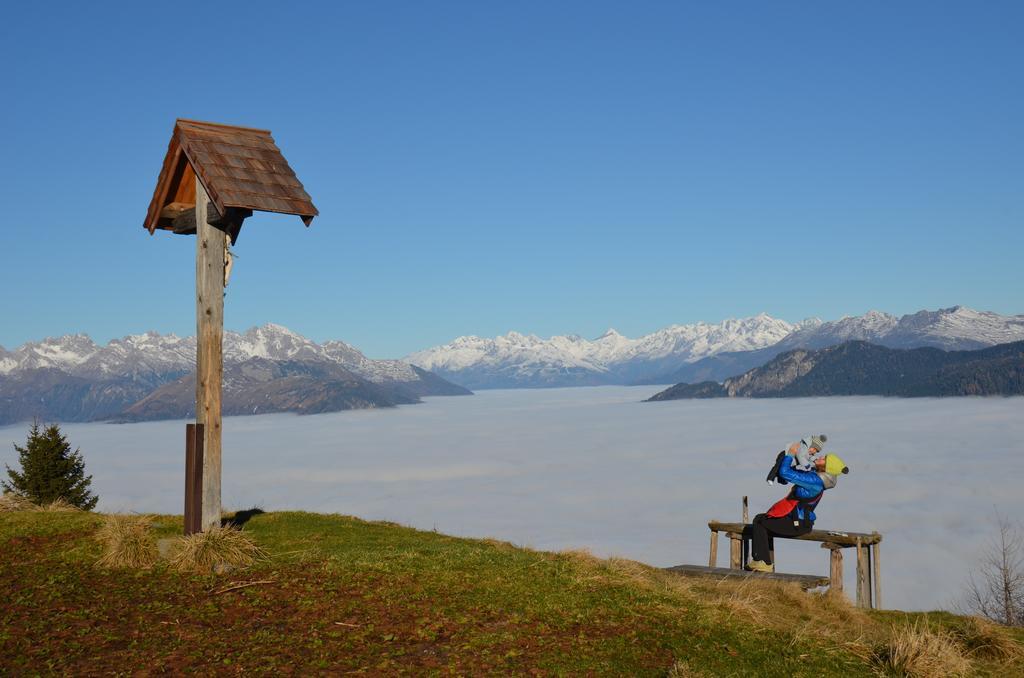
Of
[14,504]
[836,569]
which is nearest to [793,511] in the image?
[836,569]

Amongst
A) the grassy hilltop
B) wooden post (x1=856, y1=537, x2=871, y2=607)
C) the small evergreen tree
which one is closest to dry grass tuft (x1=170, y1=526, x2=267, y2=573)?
the grassy hilltop

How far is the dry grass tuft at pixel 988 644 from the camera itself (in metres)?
14.1

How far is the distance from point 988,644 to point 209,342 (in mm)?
15678

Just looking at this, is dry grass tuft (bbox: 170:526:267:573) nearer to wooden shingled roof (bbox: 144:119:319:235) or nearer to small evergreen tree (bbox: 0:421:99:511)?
wooden shingled roof (bbox: 144:119:319:235)

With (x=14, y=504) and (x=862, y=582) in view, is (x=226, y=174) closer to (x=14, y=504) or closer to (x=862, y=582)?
(x=14, y=504)

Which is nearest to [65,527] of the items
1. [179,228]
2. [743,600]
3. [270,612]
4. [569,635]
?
[179,228]

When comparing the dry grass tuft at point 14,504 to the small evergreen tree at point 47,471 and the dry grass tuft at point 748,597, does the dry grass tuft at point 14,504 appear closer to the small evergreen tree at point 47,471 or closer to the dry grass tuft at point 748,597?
the dry grass tuft at point 748,597

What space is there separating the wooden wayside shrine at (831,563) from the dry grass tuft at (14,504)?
17.1 m

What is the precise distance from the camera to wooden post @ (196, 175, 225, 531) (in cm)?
1705

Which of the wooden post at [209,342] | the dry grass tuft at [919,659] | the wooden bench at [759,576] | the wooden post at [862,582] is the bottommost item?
the wooden post at [862,582]

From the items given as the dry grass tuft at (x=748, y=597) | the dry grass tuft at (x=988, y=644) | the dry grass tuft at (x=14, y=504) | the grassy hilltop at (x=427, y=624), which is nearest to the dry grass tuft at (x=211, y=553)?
the grassy hilltop at (x=427, y=624)

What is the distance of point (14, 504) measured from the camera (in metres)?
22.3

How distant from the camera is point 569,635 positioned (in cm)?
1241

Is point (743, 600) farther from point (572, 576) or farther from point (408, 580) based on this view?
point (408, 580)
